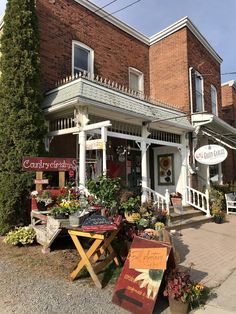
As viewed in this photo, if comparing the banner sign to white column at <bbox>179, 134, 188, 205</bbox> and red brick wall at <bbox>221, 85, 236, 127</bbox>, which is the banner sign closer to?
white column at <bbox>179, 134, 188, 205</bbox>

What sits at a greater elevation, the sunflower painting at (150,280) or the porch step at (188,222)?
the sunflower painting at (150,280)

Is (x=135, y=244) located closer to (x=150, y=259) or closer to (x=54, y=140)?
(x=150, y=259)

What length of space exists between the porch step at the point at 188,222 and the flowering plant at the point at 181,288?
14.4 feet

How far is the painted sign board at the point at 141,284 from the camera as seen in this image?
3955mm

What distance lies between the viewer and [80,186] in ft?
25.6

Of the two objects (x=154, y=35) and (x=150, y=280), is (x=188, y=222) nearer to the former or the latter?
(x=150, y=280)

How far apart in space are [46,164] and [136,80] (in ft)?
27.8

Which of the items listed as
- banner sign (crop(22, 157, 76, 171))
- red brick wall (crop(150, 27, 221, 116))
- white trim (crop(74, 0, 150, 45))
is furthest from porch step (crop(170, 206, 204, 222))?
white trim (crop(74, 0, 150, 45))

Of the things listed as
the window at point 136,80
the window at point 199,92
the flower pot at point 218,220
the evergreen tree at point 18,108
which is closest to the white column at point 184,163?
the flower pot at point 218,220

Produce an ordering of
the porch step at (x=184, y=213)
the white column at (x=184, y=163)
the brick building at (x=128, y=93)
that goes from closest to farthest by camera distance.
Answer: the brick building at (x=128, y=93)
the porch step at (x=184, y=213)
the white column at (x=184, y=163)

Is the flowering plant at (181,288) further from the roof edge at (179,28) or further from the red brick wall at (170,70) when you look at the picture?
the roof edge at (179,28)

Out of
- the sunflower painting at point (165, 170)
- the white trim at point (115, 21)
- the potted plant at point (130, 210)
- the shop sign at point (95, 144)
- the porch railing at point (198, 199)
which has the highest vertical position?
the white trim at point (115, 21)

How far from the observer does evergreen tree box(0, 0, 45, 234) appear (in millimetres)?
7723

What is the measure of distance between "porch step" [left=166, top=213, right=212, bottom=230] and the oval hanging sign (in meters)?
2.04
